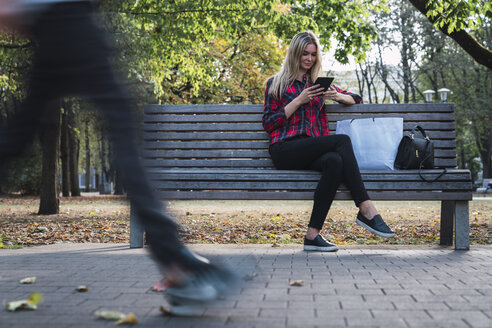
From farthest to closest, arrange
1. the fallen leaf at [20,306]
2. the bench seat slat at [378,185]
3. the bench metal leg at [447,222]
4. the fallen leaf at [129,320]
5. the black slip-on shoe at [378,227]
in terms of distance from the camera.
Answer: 1. the bench metal leg at [447,222]
2. the bench seat slat at [378,185]
3. the black slip-on shoe at [378,227]
4. the fallen leaf at [20,306]
5. the fallen leaf at [129,320]

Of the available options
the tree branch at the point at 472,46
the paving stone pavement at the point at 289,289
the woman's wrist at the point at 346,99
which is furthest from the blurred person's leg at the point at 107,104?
the tree branch at the point at 472,46

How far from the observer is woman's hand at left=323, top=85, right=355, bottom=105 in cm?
509

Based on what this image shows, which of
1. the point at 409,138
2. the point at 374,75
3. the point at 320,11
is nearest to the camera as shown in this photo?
the point at 409,138

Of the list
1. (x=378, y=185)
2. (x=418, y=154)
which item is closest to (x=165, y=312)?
(x=378, y=185)

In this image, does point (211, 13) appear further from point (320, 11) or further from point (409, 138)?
point (409, 138)

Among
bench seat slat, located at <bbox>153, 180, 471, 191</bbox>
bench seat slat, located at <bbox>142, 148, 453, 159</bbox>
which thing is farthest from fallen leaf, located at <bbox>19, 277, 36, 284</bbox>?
bench seat slat, located at <bbox>142, 148, 453, 159</bbox>

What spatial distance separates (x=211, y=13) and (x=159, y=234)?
31.5 feet

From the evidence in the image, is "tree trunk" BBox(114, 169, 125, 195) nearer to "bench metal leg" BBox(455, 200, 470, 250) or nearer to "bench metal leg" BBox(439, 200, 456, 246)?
"bench metal leg" BBox(455, 200, 470, 250)

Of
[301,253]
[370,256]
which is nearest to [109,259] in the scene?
[301,253]

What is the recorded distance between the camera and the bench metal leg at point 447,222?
17.0 ft

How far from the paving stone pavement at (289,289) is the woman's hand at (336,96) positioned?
1472 millimetres

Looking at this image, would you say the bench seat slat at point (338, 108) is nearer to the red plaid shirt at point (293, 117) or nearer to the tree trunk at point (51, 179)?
the red plaid shirt at point (293, 117)

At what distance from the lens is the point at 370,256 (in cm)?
452

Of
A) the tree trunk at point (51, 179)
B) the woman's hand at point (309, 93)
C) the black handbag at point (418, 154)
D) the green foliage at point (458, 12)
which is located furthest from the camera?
the tree trunk at point (51, 179)
